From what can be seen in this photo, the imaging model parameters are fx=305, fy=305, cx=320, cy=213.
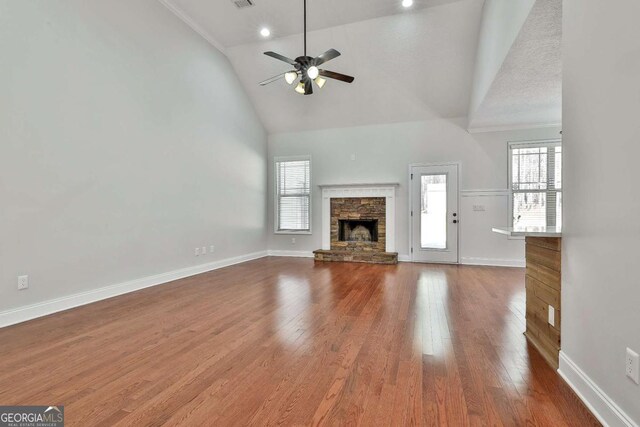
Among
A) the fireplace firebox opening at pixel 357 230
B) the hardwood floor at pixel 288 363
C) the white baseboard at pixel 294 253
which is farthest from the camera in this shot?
the white baseboard at pixel 294 253

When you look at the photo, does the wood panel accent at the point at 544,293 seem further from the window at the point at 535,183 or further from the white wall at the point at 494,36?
the window at the point at 535,183

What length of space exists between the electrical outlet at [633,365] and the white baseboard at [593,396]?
19cm

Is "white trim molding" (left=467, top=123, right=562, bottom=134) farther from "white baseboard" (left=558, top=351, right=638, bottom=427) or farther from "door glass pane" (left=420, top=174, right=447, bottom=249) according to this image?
"white baseboard" (left=558, top=351, right=638, bottom=427)

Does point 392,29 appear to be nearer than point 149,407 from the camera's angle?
No

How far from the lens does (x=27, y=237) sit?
2977 millimetres

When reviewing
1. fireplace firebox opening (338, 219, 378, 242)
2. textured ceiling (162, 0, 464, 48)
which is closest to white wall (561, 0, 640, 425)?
textured ceiling (162, 0, 464, 48)

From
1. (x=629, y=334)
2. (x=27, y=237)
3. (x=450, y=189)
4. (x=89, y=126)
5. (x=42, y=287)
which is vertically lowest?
(x=42, y=287)

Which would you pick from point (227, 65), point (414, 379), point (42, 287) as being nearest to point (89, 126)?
point (42, 287)

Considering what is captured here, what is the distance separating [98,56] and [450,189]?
617cm

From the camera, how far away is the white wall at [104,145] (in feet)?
9.59

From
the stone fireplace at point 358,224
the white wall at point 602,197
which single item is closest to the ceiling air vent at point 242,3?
the stone fireplace at point 358,224

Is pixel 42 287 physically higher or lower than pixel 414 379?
higher

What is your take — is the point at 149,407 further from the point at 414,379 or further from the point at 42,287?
the point at 42,287

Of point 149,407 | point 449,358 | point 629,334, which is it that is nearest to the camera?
point 629,334
